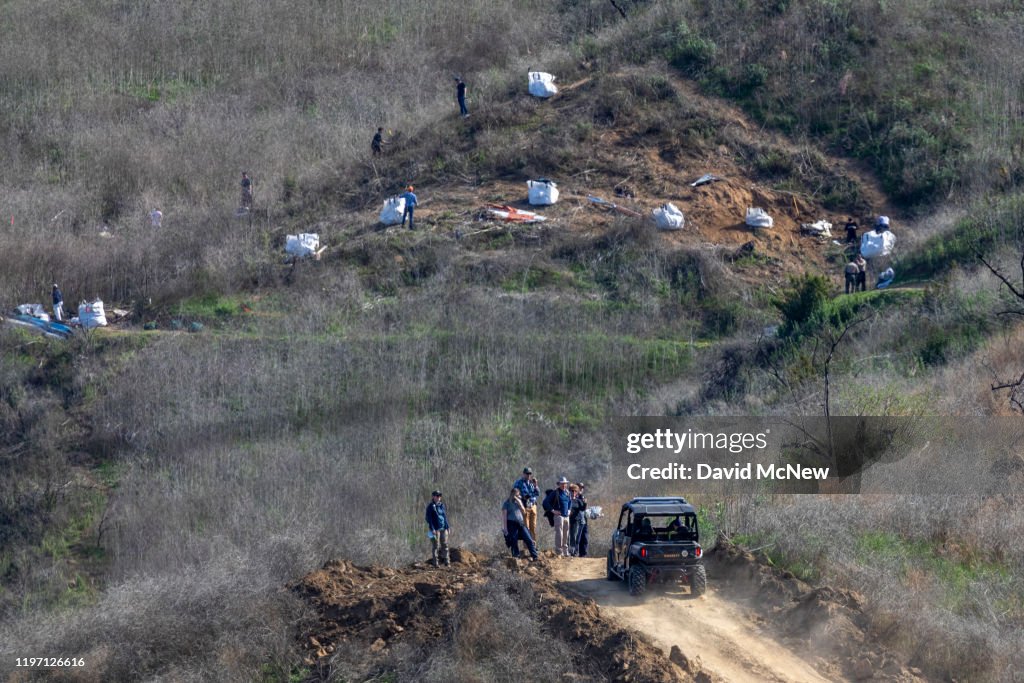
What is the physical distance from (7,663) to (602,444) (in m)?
12.1

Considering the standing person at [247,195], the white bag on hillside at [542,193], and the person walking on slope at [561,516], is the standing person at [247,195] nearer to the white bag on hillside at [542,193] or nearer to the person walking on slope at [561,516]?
the white bag on hillside at [542,193]

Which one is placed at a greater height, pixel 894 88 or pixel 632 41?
pixel 632 41

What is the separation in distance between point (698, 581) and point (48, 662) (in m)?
7.44

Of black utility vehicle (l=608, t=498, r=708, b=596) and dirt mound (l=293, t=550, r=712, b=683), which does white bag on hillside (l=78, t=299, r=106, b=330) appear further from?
black utility vehicle (l=608, t=498, r=708, b=596)

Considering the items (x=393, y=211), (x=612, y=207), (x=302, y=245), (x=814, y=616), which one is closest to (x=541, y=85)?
(x=612, y=207)

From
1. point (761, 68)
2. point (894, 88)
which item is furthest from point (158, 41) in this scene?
point (894, 88)

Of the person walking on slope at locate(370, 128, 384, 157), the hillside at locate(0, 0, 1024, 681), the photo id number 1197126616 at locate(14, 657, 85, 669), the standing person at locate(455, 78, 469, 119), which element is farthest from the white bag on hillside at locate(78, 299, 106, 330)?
the photo id number 1197126616 at locate(14, 657, 85, 669)

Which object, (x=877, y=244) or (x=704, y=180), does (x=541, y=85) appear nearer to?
(x=704, y=180)

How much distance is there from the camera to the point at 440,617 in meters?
14.6

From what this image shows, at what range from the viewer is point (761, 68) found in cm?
3559

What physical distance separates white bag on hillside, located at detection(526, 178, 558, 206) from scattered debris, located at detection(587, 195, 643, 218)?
91cm

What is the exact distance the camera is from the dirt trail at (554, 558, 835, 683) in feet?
41.2

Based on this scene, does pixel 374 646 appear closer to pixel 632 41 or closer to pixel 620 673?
pixel 620 673

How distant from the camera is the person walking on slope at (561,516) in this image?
56.4ft
